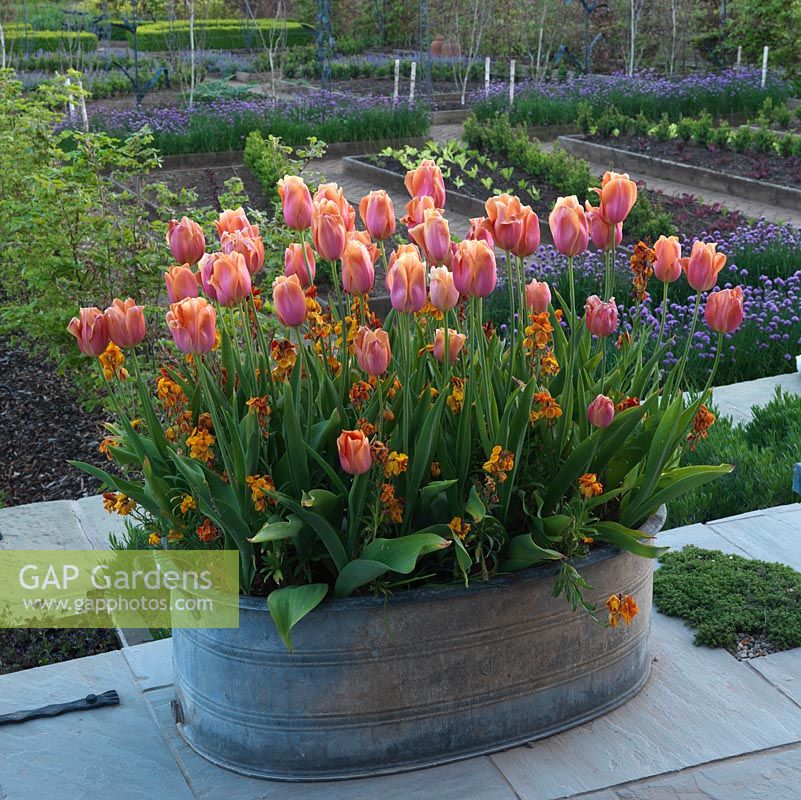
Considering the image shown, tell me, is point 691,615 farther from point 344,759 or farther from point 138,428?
point 138,428

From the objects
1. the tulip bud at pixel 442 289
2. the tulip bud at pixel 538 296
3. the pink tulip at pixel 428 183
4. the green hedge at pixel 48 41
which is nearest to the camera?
the tulip bud at pixel 442 289

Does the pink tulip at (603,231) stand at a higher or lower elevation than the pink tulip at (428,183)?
lower

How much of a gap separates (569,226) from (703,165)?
9.24 meters

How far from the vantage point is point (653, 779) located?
2445 mm

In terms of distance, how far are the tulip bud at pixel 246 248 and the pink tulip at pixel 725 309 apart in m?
0.99

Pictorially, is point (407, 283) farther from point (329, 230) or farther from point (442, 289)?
point (329, 230)

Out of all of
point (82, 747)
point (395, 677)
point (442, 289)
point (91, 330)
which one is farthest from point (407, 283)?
point (82, 747)

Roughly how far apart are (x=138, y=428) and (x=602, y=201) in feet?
5.22

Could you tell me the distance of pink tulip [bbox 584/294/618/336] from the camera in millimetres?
2506

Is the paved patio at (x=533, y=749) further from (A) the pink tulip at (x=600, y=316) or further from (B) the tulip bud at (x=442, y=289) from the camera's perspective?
(B) the tulip bud at (x=442, y=289)

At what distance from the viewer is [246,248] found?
2.37 metres

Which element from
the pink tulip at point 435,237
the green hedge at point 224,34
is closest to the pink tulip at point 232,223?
the pink tulip at point 435,237

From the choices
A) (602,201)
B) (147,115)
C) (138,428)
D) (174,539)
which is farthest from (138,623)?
(147,115)

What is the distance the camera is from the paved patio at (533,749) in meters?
2.43
